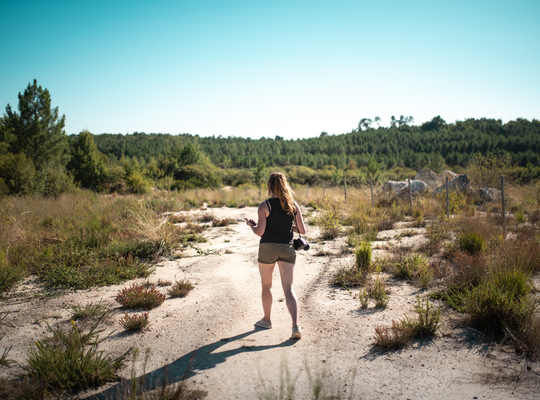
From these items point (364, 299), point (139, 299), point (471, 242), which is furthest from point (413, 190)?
point (139, 299)

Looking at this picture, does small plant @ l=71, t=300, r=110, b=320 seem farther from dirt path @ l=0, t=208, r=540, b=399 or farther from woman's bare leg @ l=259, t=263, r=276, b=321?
woman's bare leg @ l=259, t=263, r=276, b=321

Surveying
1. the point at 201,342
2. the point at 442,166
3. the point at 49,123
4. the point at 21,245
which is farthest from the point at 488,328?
the point at 442,166

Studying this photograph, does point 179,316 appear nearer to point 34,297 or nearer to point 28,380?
point 28,380

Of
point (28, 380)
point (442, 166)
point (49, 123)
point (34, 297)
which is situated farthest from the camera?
point (442, 166)

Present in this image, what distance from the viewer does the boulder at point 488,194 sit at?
1545 cm

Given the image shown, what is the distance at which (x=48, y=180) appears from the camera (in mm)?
19969

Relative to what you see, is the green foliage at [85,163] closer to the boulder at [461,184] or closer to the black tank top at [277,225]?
the boulder at [461,184]

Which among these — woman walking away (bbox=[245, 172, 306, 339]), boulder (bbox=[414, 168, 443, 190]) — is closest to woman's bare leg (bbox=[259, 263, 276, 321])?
woman walking away (bbox=[245, 172, 306, 339])

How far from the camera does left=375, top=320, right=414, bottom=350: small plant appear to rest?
3.55m

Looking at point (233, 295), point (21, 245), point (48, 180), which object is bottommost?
point (233, 295)

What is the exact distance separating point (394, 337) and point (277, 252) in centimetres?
163

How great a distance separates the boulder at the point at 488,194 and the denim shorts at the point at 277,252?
50.5ft

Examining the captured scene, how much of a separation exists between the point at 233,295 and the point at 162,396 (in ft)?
9.83

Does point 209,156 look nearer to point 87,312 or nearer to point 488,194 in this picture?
point 488,194
